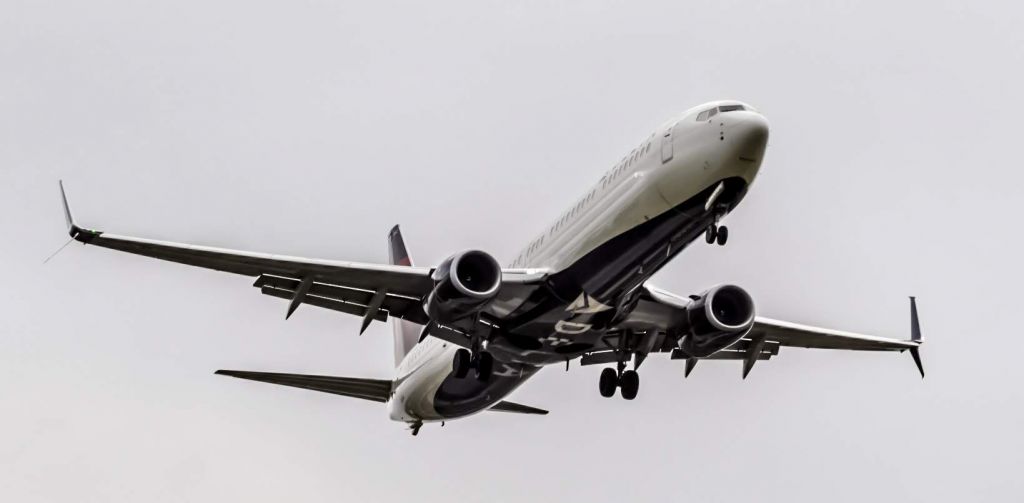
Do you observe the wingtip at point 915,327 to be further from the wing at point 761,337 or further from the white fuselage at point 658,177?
the white fuselage at point 658,177

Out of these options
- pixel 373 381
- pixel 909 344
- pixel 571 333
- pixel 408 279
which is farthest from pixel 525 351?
pixel 909 344

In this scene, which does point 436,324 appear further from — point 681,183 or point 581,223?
point 681,183

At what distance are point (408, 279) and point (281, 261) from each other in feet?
A: 10.7

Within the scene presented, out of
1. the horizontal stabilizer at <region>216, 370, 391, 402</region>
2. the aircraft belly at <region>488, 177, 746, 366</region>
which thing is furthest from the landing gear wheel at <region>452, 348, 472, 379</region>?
the horizontal stabilizer at <region>216, 370, 391, 402</region>

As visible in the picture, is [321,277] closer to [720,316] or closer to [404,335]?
[720,316]

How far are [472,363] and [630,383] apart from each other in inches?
202

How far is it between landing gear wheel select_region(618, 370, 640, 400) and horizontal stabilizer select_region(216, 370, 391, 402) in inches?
355

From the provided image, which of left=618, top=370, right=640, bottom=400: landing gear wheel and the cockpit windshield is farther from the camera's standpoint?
left=618, top=370, right=640, bottom=400: landing gear wheel

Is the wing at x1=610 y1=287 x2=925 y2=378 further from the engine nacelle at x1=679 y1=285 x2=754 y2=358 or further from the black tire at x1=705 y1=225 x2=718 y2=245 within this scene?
the black tire at x1=705 y1=225 x2=718 y2=245

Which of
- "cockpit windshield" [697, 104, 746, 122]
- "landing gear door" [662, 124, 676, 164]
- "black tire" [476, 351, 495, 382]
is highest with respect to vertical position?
"cockpit windshield" [697, 104, 746, 122]

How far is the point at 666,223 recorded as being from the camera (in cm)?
2898

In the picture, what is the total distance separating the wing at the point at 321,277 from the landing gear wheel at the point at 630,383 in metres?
5.69

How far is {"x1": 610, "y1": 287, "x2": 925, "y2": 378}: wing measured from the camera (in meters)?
34.6

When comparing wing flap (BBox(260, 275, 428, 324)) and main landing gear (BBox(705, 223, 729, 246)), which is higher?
main landing gear (BBox(705, 223, 729, 246))
